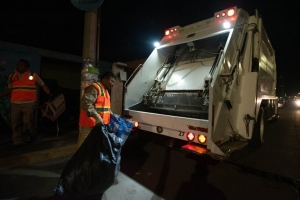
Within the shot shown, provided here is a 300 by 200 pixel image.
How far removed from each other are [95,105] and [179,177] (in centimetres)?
159

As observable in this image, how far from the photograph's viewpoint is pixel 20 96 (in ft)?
10.5

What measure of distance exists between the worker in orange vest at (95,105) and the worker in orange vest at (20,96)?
1.54 meters

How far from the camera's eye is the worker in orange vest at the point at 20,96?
3.22m

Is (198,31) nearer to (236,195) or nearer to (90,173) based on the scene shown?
(236,195)

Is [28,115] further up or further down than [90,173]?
further up

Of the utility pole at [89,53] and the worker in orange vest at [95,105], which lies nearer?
the worker in orange vest at [95,105]

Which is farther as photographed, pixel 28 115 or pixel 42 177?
pixel 28 115

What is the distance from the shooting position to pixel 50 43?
570cm

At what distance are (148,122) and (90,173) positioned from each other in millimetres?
1415

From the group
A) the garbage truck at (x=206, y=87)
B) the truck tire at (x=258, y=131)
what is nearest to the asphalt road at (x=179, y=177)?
the truck tire at (x=258, y=131)

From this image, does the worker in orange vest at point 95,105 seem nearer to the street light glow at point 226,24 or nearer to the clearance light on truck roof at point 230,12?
the street light glow at point 226,24

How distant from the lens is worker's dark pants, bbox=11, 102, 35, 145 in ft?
10.6

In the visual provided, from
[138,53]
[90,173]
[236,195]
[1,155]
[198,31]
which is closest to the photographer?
[90,173]

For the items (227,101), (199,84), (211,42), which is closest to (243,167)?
(227,101)
